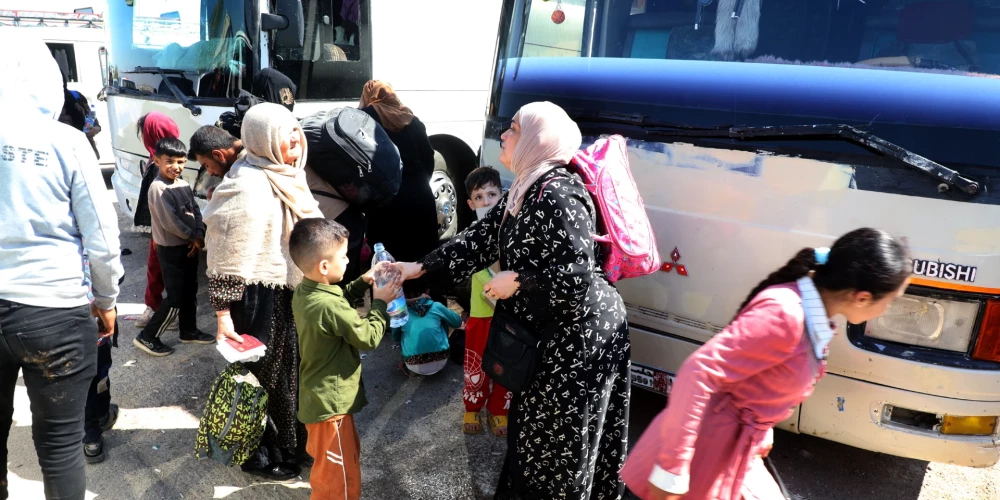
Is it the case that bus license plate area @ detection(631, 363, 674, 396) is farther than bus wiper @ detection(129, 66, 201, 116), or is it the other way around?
bus wiper @ detection(129, 66, 201, 116)

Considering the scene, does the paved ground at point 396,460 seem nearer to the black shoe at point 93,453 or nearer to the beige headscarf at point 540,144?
the black shoe at point 93,453

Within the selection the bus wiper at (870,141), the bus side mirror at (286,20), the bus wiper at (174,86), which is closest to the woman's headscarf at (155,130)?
the bus wiper at (174,86)

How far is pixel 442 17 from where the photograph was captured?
20.2ft

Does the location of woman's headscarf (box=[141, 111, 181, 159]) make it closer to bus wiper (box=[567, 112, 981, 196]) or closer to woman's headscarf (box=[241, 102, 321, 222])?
woman's headscarf (box=[241, 102, 321, 222])

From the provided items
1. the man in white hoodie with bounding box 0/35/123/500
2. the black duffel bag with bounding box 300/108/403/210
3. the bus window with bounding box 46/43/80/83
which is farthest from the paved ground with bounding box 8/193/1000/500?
the bus window with bounding box 46/43/80/83

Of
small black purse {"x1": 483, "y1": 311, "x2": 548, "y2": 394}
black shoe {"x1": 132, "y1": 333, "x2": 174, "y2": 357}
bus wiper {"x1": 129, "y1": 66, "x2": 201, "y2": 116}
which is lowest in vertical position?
black shoe {"x1": 132, "y1": 333, "x2": 174, "y2": 357}

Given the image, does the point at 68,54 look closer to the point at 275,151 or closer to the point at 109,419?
the point at 109,419

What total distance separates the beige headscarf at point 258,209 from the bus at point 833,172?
1357mm

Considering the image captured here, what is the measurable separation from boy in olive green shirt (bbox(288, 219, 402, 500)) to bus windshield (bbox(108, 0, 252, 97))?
3.00 m

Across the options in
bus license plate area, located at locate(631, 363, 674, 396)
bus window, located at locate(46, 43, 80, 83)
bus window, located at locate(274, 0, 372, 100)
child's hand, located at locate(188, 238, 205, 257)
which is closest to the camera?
bus license plate area, located at locate(631, 363, 674, 396)

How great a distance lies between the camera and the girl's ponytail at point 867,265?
180 cm

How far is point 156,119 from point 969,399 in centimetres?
458

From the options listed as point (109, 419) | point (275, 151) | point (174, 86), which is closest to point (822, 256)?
point (275, 151)

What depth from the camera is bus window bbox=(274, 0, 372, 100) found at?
5352 millimetres
